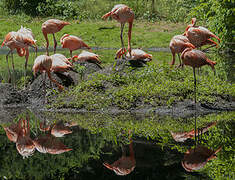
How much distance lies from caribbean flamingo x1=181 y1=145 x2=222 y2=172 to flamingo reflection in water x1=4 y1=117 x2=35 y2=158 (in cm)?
167

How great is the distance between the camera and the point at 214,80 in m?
7.45

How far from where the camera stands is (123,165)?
11.3 feet

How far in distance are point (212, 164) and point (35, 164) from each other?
1.71 meters

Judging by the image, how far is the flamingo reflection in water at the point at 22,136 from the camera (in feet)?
13.4

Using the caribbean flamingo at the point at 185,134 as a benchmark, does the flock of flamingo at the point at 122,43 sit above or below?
above

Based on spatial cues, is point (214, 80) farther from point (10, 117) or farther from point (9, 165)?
point (9, 165)

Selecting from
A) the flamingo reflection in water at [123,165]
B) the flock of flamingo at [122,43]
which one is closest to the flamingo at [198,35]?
the flock of flamingo at [122,43]

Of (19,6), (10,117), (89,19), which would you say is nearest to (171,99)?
(10,117)

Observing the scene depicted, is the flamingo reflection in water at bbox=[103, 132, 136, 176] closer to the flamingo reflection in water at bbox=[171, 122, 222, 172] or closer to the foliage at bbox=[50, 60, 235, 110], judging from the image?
the flamingo reflection in water at bbox=[171, 122, 222, 172]

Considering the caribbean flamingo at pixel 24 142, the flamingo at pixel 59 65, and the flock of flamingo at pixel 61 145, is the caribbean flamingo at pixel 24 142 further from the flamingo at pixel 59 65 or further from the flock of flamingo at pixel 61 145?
the flamingo at pixel 59 65

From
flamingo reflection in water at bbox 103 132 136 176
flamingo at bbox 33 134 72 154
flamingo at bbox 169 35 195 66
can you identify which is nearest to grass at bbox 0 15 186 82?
flamingo at bbox 169 35 195 66

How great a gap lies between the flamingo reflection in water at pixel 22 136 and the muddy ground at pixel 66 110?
1.11m

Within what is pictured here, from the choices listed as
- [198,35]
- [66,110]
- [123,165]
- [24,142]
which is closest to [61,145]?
[24,142]

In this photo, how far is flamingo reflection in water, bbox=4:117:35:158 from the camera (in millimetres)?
4094
